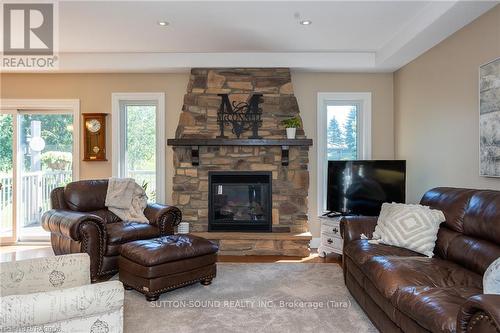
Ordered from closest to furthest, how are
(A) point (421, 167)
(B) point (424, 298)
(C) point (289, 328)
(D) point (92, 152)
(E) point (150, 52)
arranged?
(B) point (424, 298) → (C) point (289, 328) → (A) point (421, 167) → (E) point (150, 52) → (D) point (92, 152)

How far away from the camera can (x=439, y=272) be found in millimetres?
2260

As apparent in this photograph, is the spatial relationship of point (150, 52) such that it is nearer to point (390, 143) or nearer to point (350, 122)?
point (350, 122)

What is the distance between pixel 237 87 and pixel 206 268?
99.9 inches

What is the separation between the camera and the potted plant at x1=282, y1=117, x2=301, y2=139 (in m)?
4.53

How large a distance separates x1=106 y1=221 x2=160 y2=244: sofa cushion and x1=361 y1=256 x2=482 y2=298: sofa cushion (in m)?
2.30

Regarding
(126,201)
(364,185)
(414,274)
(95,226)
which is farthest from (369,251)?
(126,201)

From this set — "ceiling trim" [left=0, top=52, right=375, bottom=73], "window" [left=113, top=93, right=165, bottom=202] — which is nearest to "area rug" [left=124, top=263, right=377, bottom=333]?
"window" [left=113, top=93, right=165, bottom=202]

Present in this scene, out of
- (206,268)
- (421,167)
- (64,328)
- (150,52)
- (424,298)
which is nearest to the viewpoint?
(64,328)

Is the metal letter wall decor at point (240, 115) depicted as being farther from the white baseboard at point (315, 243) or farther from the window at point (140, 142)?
the white baseboard at point (315, 243)

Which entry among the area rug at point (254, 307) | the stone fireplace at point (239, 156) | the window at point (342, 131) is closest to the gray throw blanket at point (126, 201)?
the stone fireplace at point (239, 156)

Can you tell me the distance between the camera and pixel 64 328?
4.72ft

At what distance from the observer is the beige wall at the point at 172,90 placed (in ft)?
16.2

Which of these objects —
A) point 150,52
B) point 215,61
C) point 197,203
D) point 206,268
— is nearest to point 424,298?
point 206,268

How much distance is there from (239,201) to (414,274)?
2865 millimetres
